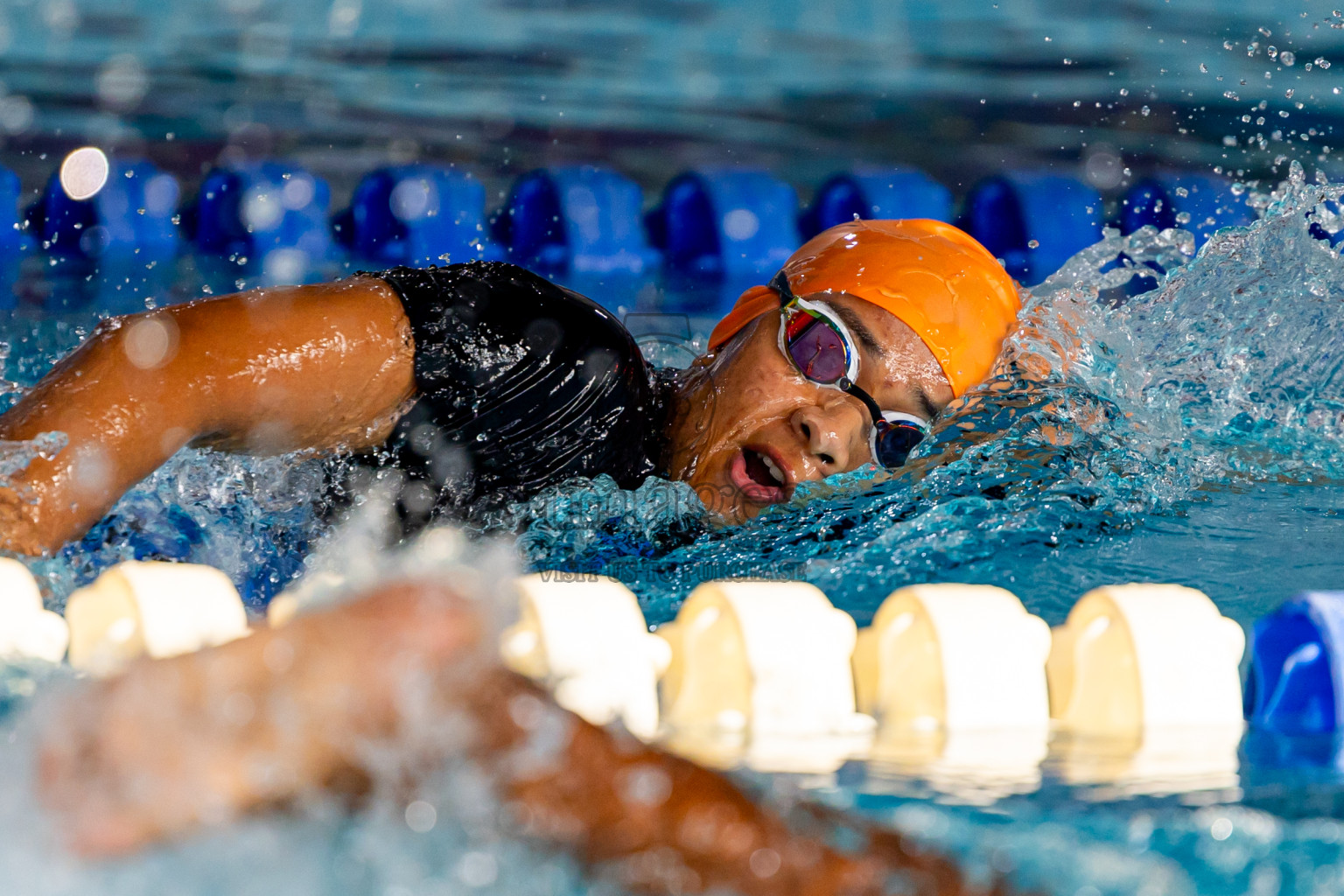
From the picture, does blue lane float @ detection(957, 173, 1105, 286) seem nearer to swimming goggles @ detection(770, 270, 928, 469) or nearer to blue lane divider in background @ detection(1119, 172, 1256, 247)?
blue lane divider in background @ detection(1119, 172, 1256, 247)

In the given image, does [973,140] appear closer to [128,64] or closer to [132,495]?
[128,64]

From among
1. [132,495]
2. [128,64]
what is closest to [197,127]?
[128,64]

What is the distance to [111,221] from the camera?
4387 millimetres

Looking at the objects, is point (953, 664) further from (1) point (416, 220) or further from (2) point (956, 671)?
(1) point (416, 220)

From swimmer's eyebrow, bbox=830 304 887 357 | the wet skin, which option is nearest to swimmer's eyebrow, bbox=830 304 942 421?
swimmer's eyebrow, bbox=830 304 887 357

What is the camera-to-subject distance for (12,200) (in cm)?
427

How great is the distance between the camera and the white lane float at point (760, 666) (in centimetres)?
121

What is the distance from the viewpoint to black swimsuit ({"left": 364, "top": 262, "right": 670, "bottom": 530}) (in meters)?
1.66

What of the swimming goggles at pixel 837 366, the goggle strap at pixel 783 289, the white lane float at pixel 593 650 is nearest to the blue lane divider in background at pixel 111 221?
the goggle strap at pixel 783 289

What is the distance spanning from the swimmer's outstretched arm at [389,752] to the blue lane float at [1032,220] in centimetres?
390

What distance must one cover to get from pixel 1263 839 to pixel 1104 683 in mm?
353

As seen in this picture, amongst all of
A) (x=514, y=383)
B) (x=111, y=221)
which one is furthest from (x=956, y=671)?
(x=111, y=221)

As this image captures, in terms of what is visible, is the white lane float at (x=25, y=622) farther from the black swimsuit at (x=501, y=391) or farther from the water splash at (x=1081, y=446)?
the water splash at (x=1081, y=446)

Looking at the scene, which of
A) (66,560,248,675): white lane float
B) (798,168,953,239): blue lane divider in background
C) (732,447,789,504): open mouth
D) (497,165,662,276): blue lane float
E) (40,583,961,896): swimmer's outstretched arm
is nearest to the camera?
(40,583,961,896): swimmer's outstretched arm
